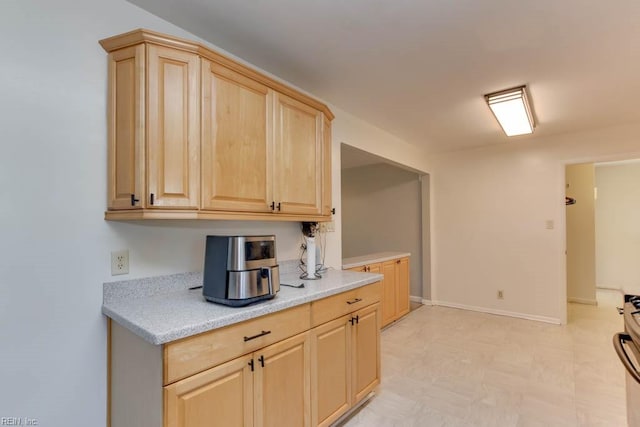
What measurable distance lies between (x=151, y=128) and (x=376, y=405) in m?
2.22

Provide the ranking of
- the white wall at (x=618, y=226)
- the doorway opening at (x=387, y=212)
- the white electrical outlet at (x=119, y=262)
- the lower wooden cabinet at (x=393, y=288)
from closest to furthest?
the white electrical outlet at (x=119, y=262), the lower wooden cabinet at (x=393, y=288), the doorway opening at (x=387, y=212), the white wall at (x=618, y=226)

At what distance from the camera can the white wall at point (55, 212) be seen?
124 centimetres

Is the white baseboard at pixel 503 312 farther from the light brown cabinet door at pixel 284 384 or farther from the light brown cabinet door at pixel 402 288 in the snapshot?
the light brown cabinet door at pixel 284 384

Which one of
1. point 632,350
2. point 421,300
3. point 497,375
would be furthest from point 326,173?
point 421,300

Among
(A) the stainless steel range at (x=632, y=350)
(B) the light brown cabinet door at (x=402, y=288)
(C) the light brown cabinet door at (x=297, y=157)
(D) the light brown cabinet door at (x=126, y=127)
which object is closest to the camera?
(A) the stainless steel range at (x=632, y=350)

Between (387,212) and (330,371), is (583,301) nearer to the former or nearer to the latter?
(387,212)

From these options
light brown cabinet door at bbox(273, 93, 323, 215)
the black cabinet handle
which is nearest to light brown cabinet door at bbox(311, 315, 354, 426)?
the black cabinet handle

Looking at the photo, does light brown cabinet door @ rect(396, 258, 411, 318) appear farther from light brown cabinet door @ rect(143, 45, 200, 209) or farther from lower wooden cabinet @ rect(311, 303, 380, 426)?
light brown cabinet door @ rect(143, 45, 200, 209)

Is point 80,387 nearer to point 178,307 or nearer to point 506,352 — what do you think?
point 178,307

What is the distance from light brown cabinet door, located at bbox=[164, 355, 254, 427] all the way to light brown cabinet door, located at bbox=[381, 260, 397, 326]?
2.51m

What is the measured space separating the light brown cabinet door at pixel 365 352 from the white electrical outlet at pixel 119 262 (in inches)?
53.2

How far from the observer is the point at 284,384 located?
155 cm

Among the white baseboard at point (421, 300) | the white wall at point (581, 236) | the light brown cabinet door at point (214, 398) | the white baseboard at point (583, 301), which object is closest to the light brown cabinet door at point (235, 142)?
the light brown cabinet door at point (214, 398)

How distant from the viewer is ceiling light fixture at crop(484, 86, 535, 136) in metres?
2.53
